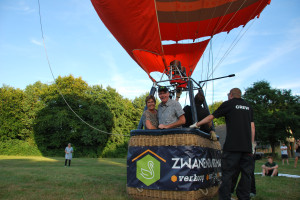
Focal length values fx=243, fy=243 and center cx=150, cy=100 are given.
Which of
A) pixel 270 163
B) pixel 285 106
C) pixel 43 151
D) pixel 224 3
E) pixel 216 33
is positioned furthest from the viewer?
pixel 43 151

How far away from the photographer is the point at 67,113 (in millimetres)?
29672

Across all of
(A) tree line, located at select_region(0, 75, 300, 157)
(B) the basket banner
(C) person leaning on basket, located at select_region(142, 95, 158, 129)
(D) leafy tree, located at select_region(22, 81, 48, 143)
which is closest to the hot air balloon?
(B) the basket banner

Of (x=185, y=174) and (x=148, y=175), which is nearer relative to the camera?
(x=185, y=174)

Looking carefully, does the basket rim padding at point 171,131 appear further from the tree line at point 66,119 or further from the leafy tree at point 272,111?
the tree line at point 66,119

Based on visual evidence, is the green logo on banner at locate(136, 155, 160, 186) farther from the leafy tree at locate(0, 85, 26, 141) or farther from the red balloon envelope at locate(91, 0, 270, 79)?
the leafy tree at locate(0, 85, 26, 141)

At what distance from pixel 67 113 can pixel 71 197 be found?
27444 mm

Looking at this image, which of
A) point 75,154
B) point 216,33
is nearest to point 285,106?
point 216,33

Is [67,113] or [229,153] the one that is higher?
[67,113]

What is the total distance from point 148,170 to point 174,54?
4.38 metres

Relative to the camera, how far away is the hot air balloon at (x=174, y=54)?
331 cm

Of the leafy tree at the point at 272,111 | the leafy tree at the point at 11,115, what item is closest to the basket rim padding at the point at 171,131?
the leafy tree at the point at 272,111

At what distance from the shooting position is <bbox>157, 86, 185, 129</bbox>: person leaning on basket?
11.8 feet

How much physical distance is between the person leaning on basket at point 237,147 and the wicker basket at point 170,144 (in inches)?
12.5

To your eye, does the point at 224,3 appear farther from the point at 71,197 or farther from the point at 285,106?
the point at 285,106
